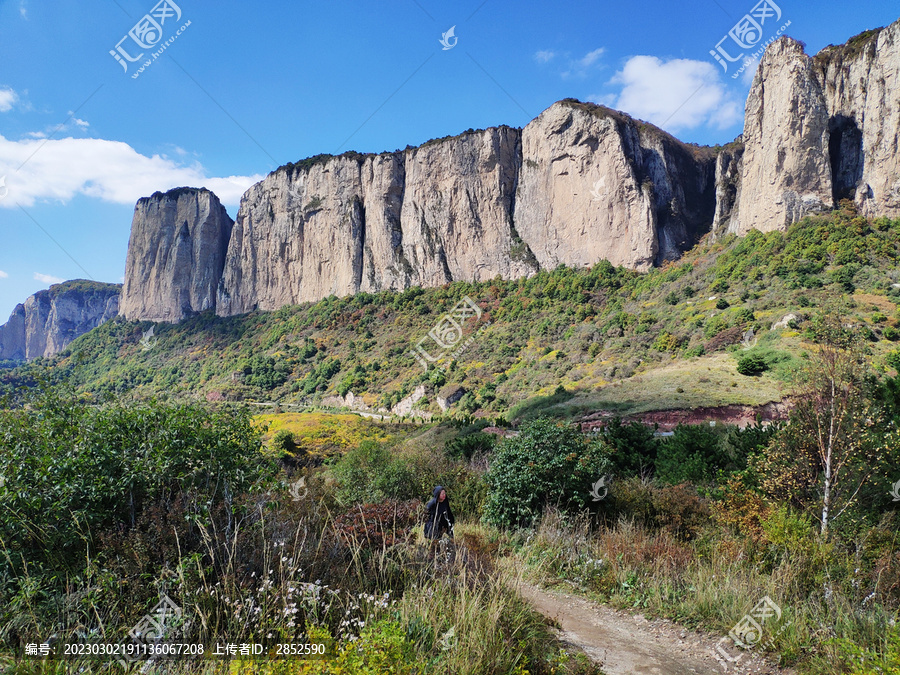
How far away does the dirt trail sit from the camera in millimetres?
3564

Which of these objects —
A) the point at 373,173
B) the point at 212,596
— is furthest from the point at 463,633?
the point at 373,173

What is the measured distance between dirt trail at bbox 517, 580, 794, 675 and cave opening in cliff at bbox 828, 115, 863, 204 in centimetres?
4890

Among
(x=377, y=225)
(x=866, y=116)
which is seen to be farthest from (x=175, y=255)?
(x=866, y=116)

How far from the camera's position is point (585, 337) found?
128 feet

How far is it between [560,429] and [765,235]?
41682 mm

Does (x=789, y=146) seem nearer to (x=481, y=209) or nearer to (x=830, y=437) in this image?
(x=481, y=209)

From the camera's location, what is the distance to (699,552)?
555 cm

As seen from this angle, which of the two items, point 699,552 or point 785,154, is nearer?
point 699,552

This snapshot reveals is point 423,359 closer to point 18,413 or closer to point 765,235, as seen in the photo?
point 765,235
